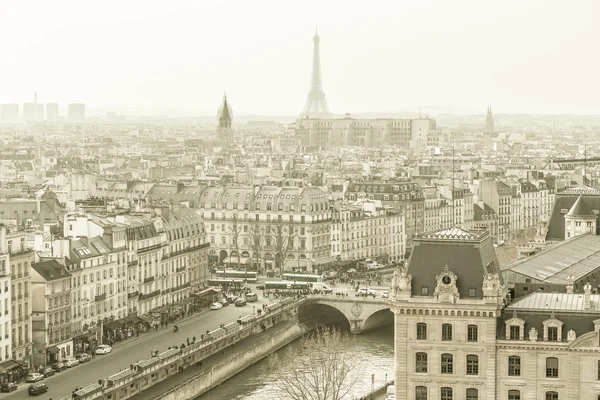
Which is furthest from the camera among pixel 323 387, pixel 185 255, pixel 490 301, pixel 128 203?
pixel 128 203

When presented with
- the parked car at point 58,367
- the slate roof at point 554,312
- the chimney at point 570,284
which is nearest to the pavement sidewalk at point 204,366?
the parked car at point 58,367

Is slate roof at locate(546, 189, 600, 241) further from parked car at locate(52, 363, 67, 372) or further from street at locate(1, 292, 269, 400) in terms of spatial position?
parked car at locate(52, 363, 67, 372)

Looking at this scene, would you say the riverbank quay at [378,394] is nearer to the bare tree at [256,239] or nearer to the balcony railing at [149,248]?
the balcony railing at [149,248]

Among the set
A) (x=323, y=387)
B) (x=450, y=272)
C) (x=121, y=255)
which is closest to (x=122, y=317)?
(x=121, y=255)

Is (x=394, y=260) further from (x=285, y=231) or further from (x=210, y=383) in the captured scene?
(x=210, y=383)

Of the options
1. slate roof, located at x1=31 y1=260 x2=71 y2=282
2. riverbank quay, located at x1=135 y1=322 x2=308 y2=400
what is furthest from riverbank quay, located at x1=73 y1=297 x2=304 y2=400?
slate roof, located at x1=31 y1=260 x2=71 y2=282

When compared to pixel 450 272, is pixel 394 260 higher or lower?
lower
